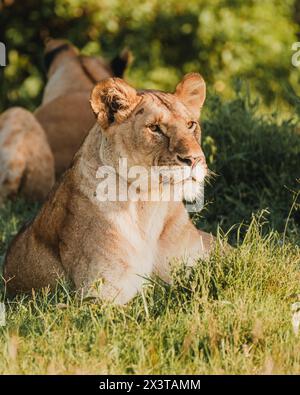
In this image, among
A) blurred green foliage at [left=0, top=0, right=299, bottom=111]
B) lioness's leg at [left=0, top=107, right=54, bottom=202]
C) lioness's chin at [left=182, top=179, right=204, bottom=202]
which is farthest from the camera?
blurred green foliage at [left=0, top=0, right=299, bottom=111]

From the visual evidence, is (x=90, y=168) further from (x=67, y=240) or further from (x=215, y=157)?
(x=215, y=157)

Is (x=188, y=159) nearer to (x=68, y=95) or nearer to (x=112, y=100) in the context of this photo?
(x=112, y=100)

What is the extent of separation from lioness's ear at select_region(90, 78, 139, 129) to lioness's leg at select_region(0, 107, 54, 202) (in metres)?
2.97

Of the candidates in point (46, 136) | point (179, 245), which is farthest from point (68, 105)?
point (179, 245)

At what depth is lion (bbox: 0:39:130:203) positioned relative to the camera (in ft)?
24.6

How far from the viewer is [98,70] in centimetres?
876

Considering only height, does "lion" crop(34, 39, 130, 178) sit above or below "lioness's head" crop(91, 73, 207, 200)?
above

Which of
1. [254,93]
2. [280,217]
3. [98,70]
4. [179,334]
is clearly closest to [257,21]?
[254,93]

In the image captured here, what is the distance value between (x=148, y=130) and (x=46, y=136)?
139 inches

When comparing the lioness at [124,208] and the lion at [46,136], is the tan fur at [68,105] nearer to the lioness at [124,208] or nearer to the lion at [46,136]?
the lion at [46,136]

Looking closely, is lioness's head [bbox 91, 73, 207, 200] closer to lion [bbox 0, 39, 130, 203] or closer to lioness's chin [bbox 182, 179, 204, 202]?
lioness's chin [bbox 182, 179, 204, 202]

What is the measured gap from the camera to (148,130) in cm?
446

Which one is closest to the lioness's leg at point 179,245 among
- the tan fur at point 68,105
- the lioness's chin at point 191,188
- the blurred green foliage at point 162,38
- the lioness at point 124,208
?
the lioness at point 124,208

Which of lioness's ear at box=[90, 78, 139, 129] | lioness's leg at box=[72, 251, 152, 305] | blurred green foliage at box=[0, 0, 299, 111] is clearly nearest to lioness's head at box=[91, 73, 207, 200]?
lioness's ear at box=[90, 78, 139, 129]
